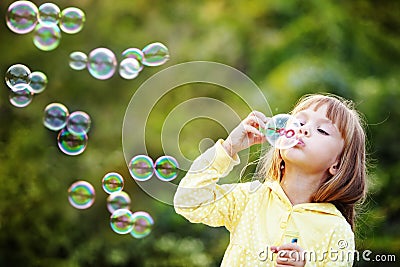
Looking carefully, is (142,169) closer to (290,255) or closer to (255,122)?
(255,122)

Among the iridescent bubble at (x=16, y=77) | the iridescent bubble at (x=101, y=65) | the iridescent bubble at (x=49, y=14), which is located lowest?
the iridescent bubble at (x=16, y=77)

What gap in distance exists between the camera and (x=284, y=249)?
1.92 metres

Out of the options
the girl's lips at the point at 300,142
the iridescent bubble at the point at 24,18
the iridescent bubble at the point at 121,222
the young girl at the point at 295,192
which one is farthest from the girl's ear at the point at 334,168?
the iridescent bubble at the point at 24,18

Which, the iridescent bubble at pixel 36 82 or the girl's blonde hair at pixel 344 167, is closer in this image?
the girl's blonde hair at pixel 344 167

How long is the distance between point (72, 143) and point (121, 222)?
41 cm

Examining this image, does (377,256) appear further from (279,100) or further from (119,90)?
(119,90)

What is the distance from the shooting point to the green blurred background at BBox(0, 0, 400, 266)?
4.66 metres

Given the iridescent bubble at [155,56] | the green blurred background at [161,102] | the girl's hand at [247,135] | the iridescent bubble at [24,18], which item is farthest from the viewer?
the green blurred background at [161,102]

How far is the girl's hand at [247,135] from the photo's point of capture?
216 cm

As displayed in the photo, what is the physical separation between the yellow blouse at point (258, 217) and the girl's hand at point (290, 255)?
0.04 meters

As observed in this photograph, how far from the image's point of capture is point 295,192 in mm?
2152

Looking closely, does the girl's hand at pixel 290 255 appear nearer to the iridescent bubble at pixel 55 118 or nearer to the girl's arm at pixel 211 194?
the girl's arm at pixel 211 194

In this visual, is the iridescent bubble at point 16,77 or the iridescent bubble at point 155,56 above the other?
the iridescent bubble at point 155,56

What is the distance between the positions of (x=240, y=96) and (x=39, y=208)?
5.43ft
